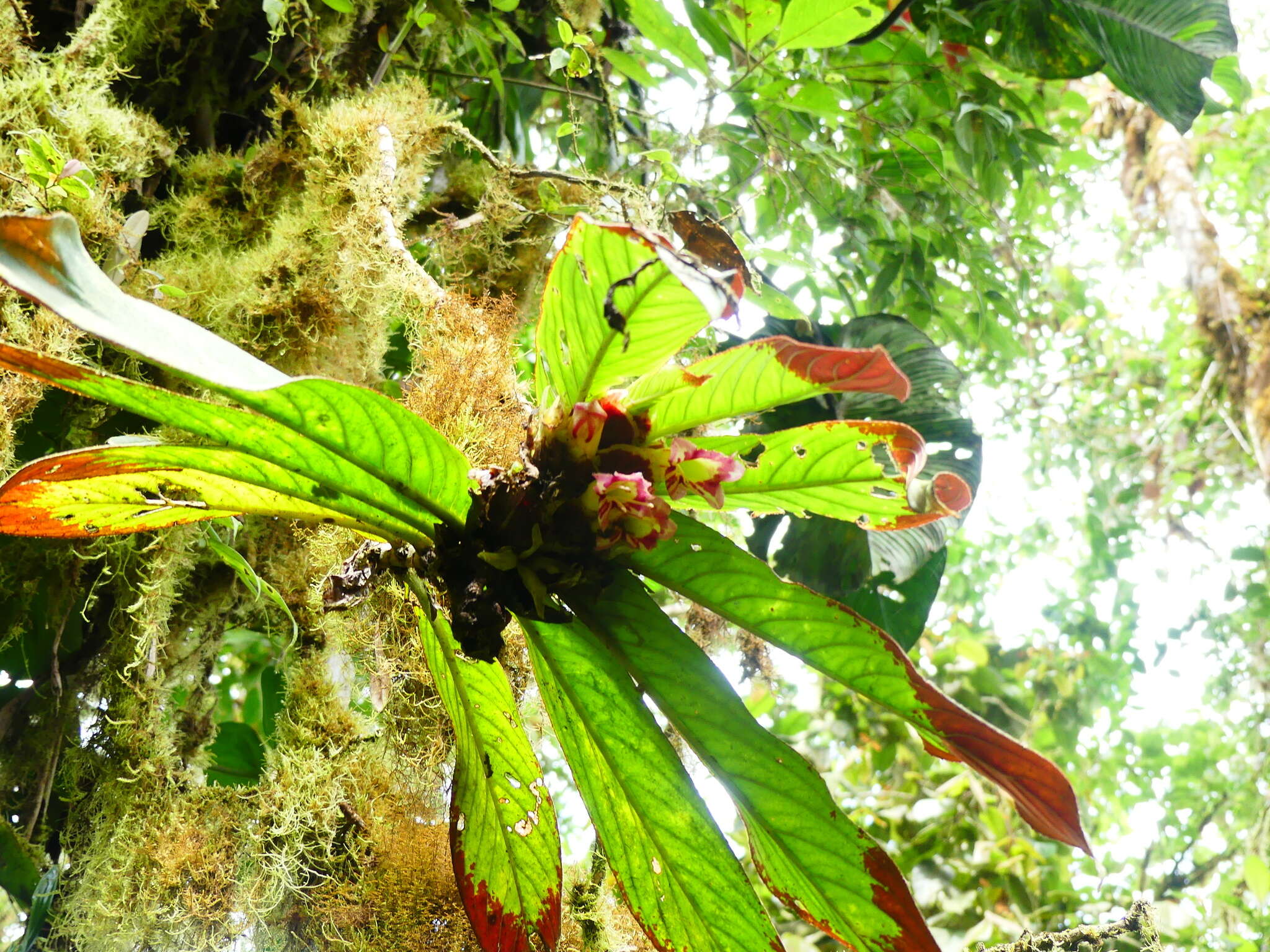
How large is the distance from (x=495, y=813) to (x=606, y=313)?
1.31 feet

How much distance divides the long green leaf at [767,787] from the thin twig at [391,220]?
41 cm

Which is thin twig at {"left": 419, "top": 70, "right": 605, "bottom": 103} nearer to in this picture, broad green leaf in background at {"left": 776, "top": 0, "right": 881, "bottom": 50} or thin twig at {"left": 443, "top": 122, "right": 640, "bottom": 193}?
thin twig at {"left": 443, "top": 122, "right": 640, "bottom": 193}

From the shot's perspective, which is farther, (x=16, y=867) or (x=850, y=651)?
(x=16, y=867)

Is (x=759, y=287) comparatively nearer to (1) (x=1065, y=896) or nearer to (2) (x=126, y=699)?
(2) (x=126, y=699)

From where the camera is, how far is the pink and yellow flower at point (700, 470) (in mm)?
594

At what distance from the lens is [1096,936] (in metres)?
0.74

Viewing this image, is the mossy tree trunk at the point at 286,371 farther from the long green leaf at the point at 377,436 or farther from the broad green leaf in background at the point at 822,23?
the broad green leaf in background at the point at 822,23

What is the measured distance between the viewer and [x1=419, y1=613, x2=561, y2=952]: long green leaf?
0.66 metres

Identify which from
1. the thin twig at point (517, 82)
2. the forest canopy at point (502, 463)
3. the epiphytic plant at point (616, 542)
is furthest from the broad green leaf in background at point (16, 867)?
the thin twig at point (517, 82)

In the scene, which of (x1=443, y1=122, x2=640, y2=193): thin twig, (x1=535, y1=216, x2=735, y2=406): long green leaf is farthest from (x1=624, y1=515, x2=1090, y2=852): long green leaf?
(x1=443, y1=122, x2=640, y2=193): thin twig

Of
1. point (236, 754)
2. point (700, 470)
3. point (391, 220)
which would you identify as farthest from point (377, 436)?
point (236, 754)

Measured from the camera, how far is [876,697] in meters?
0.63

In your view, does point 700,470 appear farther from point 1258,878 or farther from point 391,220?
point 1258,878

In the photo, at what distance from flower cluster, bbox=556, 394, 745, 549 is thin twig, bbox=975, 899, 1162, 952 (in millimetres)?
459
